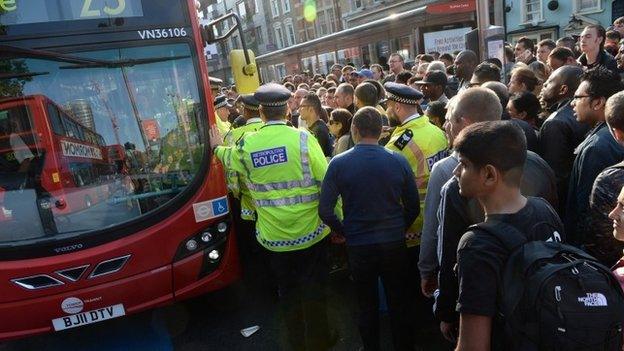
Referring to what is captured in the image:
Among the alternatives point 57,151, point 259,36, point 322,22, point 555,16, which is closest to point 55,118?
point 57,151

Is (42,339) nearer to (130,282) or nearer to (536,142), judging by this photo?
(130,282)

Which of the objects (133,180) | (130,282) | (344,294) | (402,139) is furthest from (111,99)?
(344,294)

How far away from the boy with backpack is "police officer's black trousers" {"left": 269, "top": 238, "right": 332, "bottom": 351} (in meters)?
1.87

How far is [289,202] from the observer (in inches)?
123

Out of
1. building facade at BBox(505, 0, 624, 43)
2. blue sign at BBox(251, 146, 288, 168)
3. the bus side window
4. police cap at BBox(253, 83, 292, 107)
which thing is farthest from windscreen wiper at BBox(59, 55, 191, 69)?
building facade at BBox(505, 0, 624, 43)

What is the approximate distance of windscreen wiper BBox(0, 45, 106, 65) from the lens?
117 inches

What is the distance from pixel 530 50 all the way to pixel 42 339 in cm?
798

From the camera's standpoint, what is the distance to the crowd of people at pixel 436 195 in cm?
156

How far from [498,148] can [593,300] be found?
1.82 feet

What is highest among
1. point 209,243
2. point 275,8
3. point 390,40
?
point 275,8

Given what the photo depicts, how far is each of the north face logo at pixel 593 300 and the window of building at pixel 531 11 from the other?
26.0 m

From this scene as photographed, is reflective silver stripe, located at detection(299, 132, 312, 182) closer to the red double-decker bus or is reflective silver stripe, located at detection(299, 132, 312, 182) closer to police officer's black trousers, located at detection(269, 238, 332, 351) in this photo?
police officer's black trousers, located at detection(269, 238, 332, 351)

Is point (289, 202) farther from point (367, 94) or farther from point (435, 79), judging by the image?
point (435, 79)

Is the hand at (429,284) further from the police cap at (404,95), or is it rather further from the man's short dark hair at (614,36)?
the man's short dark hair at (614,36)
